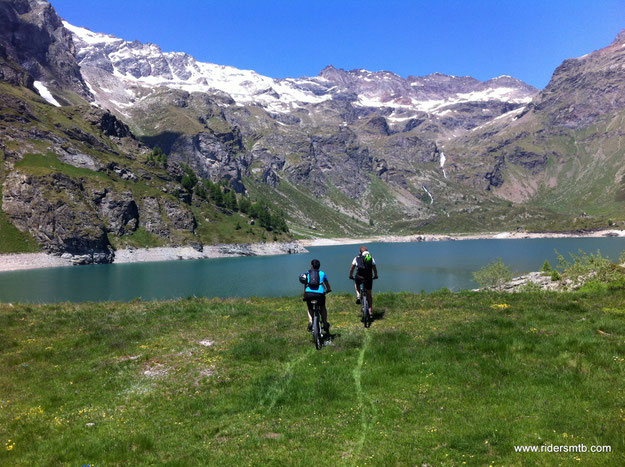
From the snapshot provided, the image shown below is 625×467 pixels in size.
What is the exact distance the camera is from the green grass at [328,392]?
8031 mm

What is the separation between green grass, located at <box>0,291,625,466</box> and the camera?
803cm

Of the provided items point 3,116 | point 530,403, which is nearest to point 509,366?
point 530,403

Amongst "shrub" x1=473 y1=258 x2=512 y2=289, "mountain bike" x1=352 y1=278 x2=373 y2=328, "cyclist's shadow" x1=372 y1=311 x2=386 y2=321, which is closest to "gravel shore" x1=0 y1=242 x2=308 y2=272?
"shrub" x1=473 y1=258 x2=512 y2=289

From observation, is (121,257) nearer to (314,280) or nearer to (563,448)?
(314,280)

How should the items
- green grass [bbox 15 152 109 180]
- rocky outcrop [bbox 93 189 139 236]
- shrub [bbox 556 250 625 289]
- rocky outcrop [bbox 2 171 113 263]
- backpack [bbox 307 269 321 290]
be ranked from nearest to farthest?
backpack [bbox 307 269 321 290] < shrub [bbox 556 250 625 289] < rocky outcrop [bbox 2 171 113 263] < green grass [bbox 15 152 109 180] < rocky outcrop [bbox 93 189 139 236]

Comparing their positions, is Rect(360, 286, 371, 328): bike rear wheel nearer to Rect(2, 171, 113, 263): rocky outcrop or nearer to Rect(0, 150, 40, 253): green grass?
Rect(0, 150, 40, 253): green grass

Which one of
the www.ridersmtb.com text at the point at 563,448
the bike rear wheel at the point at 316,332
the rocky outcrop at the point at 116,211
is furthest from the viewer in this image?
the rocky outcrop at the point at 116,211

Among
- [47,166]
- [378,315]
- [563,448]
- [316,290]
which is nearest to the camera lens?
[563,448]

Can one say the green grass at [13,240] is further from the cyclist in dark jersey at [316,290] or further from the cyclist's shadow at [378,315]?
the cyclist in dark jersey at [316,290]

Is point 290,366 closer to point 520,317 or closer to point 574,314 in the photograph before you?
point 520,317

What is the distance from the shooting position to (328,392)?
10961 millimetres

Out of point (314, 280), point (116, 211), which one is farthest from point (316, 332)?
point (116, 211)

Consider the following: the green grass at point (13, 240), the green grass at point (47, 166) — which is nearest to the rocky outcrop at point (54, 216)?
the green grass at point (13, 240)

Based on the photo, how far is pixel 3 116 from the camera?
18288cm
